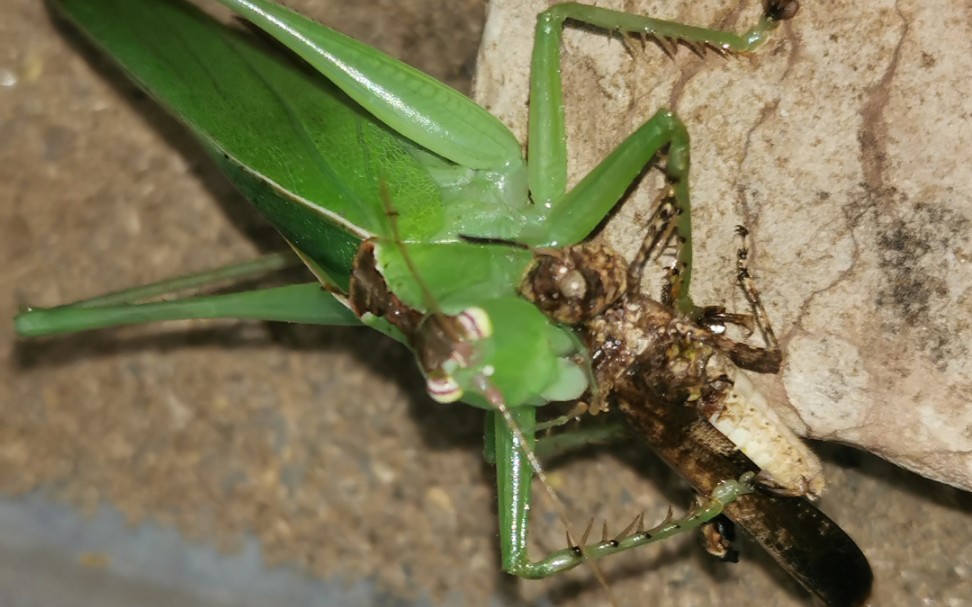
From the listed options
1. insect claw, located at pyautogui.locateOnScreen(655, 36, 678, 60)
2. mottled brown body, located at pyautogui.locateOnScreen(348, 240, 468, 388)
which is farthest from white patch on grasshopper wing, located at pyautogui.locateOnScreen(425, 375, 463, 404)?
insect claw, located at pyautogui.locateOnScreen(655, 36, 678, 60)

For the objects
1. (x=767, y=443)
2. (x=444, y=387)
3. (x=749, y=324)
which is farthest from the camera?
(x=749, y=324)

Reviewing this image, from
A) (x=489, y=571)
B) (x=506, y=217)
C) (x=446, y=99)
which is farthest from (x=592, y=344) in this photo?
(x=489, y=571)

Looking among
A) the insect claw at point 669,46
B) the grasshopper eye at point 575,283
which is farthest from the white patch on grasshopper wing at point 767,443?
the insect claw at point 669,46

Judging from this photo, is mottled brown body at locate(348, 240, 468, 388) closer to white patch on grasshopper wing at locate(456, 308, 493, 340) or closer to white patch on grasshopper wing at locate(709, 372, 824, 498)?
white patch on grasshopper wing at locate(456, 308, 493, 340)

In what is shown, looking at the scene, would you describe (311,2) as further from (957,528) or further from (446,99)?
(957,528)

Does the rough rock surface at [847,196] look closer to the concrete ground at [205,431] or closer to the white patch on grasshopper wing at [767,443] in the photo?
the white patch on grasshopper wing at [767,443]

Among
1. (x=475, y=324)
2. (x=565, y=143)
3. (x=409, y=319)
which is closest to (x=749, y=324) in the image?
(x=565, y=143)

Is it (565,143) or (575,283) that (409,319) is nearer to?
(575,283)
